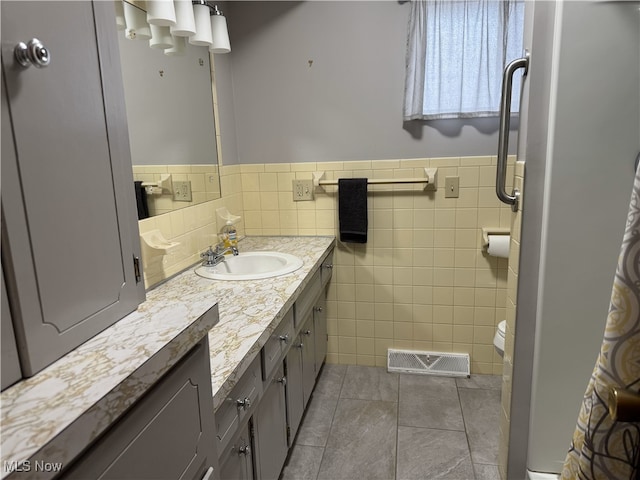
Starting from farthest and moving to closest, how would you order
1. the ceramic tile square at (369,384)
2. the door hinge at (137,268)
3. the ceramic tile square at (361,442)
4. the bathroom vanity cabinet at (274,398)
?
the ceramic tile square at (369,384) < the ceramic tile square at (361,442) < the bathroom vanity cabinet at (274,398) < the door hinge at (137,268)

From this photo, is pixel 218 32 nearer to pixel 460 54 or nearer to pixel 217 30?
pixel 217 30

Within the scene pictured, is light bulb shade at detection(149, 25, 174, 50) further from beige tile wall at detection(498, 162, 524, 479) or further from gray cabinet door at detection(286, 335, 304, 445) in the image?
beige tile wall at detection(498, 162, 524, 479)

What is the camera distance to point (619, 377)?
1.88ft

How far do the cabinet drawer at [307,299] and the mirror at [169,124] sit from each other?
2.25 feet

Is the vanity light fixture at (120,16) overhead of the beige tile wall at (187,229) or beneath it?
overhead

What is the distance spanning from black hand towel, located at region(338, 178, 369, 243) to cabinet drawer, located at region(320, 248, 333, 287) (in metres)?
0.19

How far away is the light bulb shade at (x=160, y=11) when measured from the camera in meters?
1.48

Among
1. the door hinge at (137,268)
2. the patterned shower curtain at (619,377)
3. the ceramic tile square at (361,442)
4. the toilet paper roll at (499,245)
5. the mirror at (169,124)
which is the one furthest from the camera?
the toilet paper roll at (499,245)

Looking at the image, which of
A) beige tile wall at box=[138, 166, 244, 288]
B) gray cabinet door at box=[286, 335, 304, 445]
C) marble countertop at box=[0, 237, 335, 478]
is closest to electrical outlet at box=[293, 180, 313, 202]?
beige tile wall at box=[138, 166, 244, 288]

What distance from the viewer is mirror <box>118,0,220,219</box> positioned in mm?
1593

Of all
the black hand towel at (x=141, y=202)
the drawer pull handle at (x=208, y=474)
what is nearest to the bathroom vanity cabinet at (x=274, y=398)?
the drawer pull handle at (x=208, y=474)

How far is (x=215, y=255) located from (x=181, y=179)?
0.40 metres

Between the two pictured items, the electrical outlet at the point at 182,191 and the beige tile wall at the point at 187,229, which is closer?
the beige tile wall at the point at 187,229

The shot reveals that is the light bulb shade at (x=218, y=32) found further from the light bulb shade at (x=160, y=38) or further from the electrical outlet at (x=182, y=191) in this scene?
the electrical outlet at (x=182, y=191)
